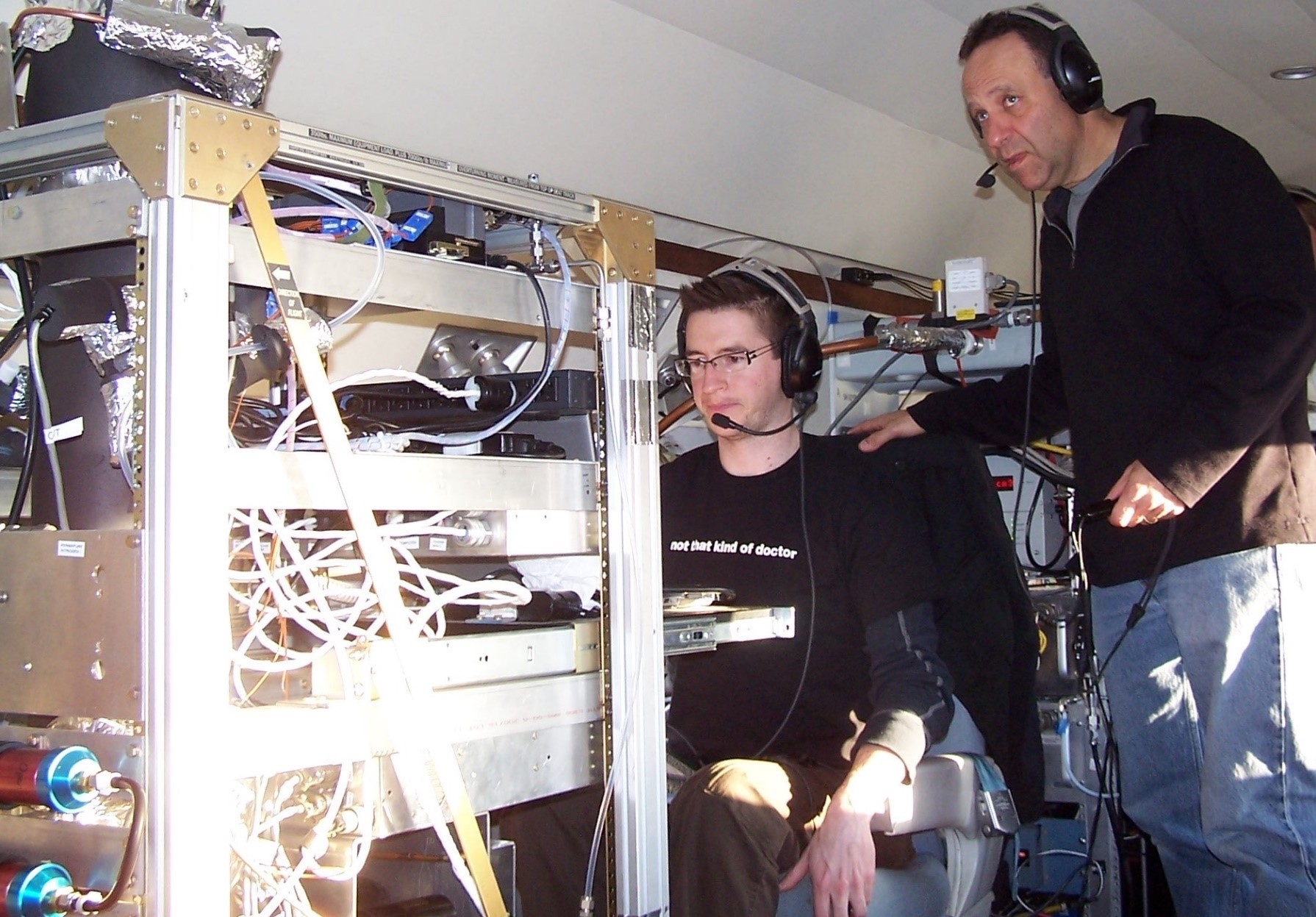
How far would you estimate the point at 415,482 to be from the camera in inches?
46.0

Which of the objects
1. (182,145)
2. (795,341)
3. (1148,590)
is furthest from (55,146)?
(1148,590)

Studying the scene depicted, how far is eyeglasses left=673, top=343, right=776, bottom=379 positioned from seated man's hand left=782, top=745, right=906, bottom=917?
69 centimetres

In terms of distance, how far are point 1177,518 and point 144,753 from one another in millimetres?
1226

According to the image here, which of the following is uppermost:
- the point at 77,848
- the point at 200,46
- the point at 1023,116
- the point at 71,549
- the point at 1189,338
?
the point at 1023,116

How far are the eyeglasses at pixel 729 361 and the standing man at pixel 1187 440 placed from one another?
1.45 ft

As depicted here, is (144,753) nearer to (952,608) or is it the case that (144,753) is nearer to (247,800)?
(247,800)

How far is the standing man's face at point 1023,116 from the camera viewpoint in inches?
67.1

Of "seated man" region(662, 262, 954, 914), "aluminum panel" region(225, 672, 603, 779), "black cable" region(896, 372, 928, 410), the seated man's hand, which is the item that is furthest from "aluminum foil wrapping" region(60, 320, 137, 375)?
"black cable" region(896, 372, 928, 410)

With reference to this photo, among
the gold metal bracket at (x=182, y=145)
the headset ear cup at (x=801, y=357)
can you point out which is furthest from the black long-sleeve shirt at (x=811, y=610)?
the gold metal bracket at (x=182, y=145)

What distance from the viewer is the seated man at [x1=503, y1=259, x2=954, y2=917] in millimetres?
1459

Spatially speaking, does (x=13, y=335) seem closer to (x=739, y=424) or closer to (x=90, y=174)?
(x=90, y=174)

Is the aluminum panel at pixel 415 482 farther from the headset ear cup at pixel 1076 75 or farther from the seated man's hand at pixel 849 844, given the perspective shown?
the headset ear cup at pixel 1076 75

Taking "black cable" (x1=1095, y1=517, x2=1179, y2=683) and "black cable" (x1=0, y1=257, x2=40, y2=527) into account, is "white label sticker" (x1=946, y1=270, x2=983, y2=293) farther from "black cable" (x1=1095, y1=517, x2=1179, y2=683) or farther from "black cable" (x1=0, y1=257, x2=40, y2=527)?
"black cable" (x1=0, y1=257, x2=40, y2=527)

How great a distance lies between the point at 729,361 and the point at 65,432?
109 centimetres
